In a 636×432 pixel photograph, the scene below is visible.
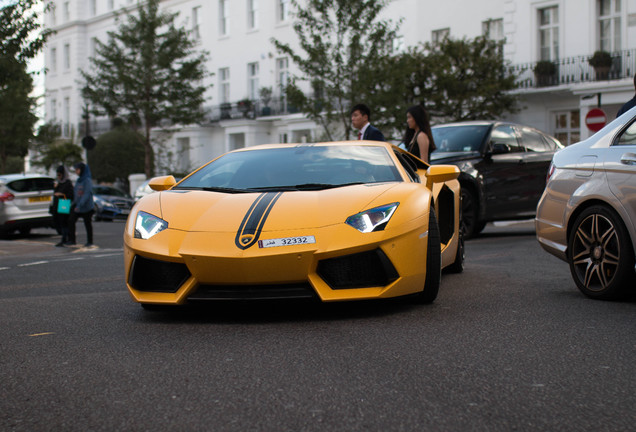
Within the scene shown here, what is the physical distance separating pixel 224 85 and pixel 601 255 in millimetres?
45372

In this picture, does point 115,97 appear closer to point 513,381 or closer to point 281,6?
point 281,6

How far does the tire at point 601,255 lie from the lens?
242 inches

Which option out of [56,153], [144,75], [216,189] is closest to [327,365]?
[216,189]

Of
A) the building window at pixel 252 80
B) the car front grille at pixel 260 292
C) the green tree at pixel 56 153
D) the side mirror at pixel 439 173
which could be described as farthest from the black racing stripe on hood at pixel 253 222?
the green tree at pixel 56 153

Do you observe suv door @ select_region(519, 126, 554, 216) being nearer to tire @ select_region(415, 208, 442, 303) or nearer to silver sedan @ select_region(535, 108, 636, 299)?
silver sedan @ select_region(535, 108, 636, 299)

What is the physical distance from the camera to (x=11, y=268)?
36.8ft

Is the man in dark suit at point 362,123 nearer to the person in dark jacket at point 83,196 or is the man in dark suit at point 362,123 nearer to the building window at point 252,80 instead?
the person in dark jacket at point 83,196

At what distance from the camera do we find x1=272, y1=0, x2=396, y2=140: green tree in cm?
2630

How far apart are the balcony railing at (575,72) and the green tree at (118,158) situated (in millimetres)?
23479

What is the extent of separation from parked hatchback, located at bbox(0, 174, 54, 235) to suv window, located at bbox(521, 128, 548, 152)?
1140cm

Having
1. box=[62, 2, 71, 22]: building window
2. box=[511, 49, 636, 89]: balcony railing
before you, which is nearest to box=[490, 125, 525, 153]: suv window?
box=[511, 49, 636, 89]: balcony railing

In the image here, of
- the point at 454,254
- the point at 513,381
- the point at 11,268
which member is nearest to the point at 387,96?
the point at 11,268

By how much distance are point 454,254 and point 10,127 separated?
3732cm

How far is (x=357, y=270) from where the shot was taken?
18.0 ft
